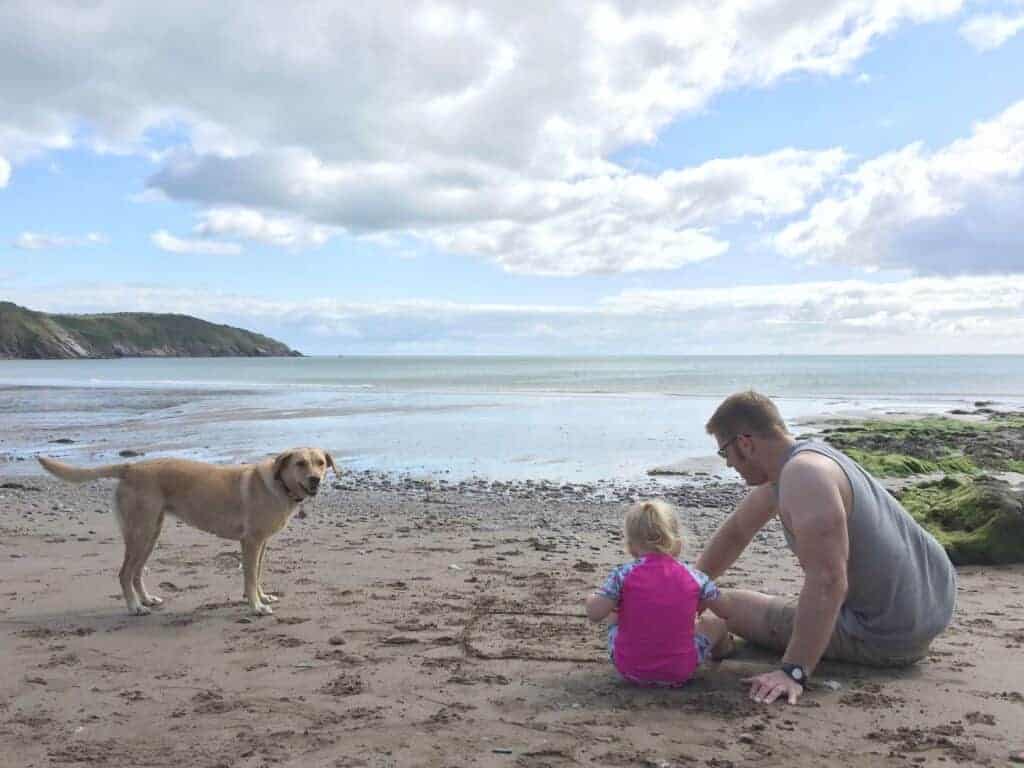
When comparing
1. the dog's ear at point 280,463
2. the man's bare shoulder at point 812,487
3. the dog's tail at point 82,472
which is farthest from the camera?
the dog's ear at point 280,463

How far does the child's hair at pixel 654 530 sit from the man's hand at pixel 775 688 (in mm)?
773

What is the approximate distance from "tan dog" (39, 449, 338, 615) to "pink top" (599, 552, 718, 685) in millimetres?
3274

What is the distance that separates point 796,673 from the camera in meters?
4.34

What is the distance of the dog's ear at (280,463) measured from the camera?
6904 millimetres

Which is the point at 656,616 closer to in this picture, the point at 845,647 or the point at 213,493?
the point at 845,647

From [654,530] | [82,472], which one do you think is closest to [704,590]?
[654,530]

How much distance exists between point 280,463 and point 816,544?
4.36 meters

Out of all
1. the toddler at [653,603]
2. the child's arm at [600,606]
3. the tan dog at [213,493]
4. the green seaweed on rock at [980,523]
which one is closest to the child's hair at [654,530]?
the toddler at [653,603]

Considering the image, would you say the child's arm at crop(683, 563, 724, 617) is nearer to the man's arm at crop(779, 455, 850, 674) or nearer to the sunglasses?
the man's arm at crop(779, 455, 850, 674)

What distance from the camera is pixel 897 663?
15.6 feet

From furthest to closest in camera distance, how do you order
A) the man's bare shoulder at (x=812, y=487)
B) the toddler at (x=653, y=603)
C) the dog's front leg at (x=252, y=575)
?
the dog's front leg at (x=252, y=575), the toddler at (x=653, y=603), the man's bare shoulder at (x=812, y=487)

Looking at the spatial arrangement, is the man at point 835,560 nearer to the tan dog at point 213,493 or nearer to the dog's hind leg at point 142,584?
the tan dog at point 213,493

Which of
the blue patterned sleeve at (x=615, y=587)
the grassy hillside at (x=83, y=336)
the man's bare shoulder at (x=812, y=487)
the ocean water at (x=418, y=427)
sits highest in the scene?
the grassy hillside at (x=83, y=336)

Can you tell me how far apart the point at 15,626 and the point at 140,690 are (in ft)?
6.17
